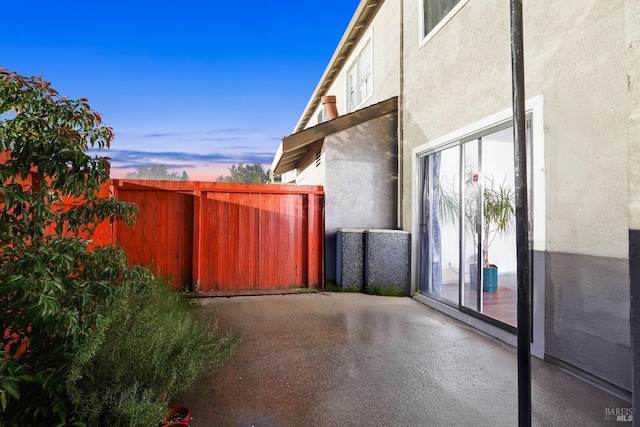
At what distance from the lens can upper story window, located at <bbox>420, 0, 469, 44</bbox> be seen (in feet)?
15.5

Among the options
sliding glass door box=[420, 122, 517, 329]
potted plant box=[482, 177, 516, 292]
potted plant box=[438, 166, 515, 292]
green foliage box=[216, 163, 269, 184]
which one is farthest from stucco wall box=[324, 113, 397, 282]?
green foliage box=[216, 163, 269, 184]

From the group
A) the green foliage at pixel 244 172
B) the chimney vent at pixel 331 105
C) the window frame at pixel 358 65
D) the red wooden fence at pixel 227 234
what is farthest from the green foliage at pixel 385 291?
the green foliage at pixel 244 172

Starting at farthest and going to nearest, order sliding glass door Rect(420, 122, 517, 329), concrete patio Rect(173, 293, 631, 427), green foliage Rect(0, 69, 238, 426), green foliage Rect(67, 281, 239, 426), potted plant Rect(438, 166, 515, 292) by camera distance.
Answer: potted plant Rect(438, 166, 515, 292) → sliding glass door Rect(420, 122, 517, 329) → concrete patio Rect(173, 293, 631, 427) → green foliage Rect(67, 281, 239, 426) → green foliage Rect(0, 69, 238, 426)

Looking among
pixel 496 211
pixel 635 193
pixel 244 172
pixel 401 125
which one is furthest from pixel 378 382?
pixel 244 172

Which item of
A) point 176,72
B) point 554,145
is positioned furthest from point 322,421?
point 176,72

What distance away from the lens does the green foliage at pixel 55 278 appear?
152 centimetres

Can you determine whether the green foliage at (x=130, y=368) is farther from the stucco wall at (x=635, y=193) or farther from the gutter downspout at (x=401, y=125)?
the gutter downspout at (x=401, y=125)

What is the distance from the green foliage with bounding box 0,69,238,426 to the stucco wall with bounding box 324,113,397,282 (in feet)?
14.6

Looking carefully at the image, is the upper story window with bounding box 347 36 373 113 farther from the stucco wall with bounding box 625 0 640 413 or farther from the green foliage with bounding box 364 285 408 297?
the stucco wall with bounding box 625 0 640 413

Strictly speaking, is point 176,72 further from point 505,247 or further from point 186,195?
point 505,247

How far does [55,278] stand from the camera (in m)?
1.55

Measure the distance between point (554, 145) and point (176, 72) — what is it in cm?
1426

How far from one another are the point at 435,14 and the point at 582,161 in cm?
356

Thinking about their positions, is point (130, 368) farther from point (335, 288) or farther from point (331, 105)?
point (331, 105)
